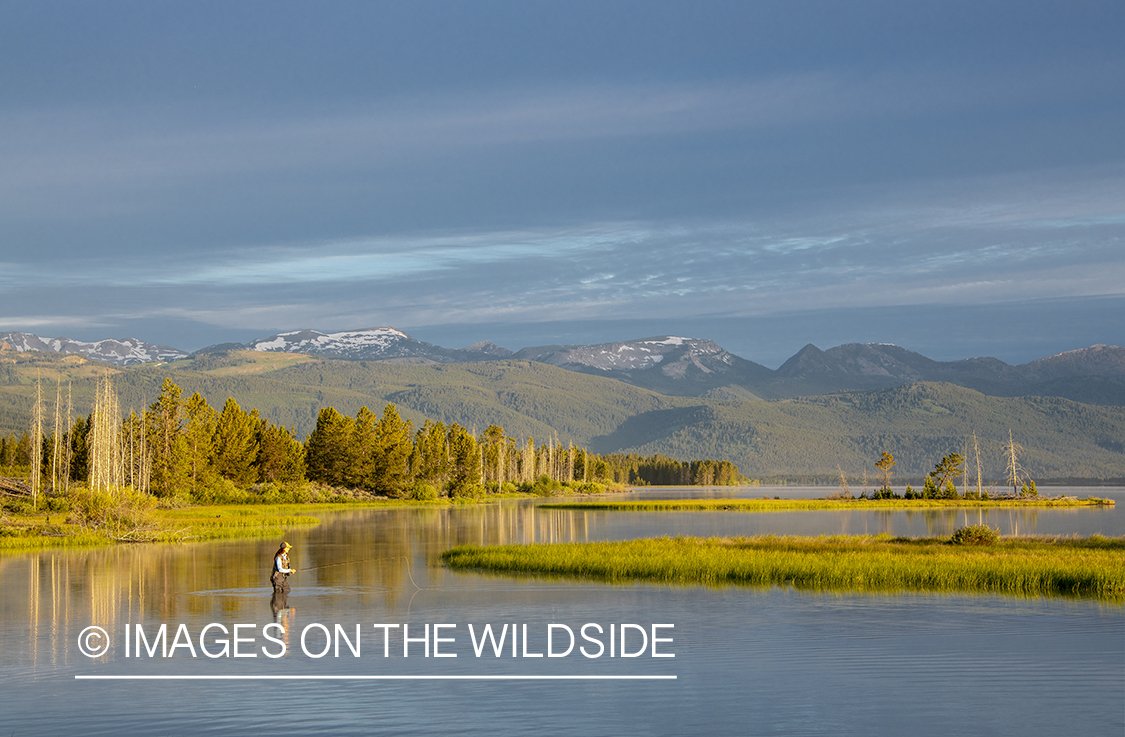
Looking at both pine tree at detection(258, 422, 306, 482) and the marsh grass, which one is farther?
pine tree at detection(258, 422, 306, 482)

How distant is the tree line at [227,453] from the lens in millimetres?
97750

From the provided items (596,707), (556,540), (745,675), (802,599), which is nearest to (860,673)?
(745,675)

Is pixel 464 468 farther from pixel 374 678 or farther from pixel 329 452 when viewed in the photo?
pixel 374 678

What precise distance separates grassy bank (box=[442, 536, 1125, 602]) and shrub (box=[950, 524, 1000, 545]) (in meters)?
0.70

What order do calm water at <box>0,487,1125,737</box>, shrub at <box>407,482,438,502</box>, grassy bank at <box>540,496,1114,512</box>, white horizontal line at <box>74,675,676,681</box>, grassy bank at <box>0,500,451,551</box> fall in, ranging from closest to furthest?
calm water at <box>0,487,1125,737</box>
white horizontal line at <box>74,675,676,681</box>
grassy bank at <box>0,500,451,551</box>
grassy bank at <box>540,496,1114,512</box>
shrub at <box>407,482,438,502</box>

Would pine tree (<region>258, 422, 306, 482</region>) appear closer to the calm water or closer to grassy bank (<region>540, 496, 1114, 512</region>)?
grassy bank (<region>540, 496, 1114, 512</region>)

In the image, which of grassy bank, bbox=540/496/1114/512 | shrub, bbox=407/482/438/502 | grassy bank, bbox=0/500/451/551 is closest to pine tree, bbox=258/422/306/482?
shrub, bbox=407/482/438/502

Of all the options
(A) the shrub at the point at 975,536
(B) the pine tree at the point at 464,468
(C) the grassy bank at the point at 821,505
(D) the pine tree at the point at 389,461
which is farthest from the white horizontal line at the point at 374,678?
(B) the pine tree at the point at 464,468

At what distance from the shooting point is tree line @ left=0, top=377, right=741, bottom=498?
9775 centimetres

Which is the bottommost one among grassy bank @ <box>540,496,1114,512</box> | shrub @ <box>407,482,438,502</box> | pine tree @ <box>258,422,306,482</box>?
grassy bank @ <box>540,496,1114,512</box>

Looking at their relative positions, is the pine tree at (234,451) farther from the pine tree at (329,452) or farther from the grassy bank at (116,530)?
the grassy bank at (116,530)

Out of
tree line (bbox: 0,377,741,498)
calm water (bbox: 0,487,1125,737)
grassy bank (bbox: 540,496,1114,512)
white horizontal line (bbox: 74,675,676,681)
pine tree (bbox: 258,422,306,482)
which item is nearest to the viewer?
calm water (bbox: 0,487,1125,737)

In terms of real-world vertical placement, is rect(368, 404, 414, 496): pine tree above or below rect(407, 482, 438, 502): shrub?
above

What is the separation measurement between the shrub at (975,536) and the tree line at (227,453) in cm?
6216
